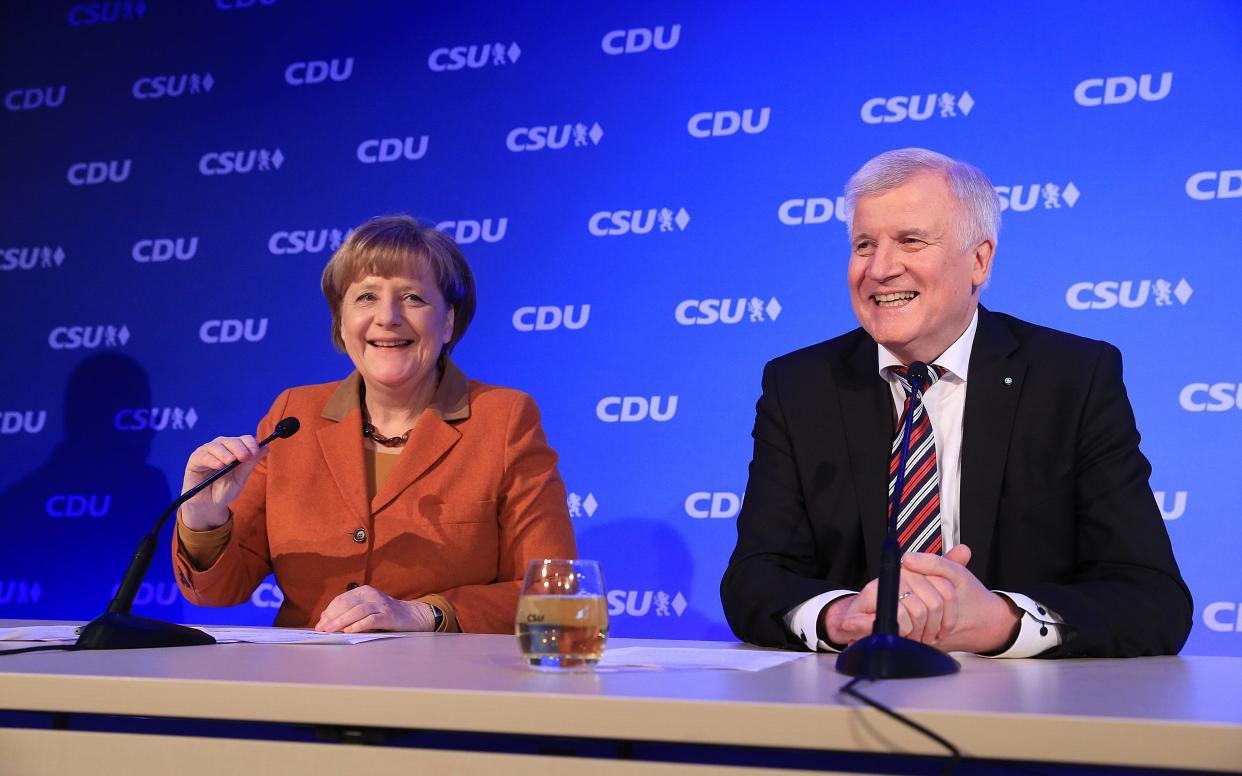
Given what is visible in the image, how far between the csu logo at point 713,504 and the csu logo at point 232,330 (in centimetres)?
177

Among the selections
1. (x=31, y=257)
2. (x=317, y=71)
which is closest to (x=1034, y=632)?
(x=317, y=71)

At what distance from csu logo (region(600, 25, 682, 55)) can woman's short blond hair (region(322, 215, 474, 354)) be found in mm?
1597

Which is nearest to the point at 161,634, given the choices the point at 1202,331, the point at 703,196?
the point at 703,196

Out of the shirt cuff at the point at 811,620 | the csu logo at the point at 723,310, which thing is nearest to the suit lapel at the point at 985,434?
the shirt cuff at the point at 811,620

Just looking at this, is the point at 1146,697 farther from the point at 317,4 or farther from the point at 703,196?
the point at 317,4

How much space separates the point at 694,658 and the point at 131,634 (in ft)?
2.54

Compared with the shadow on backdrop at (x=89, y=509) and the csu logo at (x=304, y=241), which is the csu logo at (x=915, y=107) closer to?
the csu logo at (x=304, y=241)

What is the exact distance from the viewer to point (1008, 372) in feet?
7.38

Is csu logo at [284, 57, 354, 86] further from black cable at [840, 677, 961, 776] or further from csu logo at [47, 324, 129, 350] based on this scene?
black cable at [840, 677, 961, 776]

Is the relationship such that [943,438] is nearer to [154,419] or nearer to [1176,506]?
[1176,506]

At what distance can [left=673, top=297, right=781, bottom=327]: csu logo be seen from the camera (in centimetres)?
397

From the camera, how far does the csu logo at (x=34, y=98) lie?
194 inches

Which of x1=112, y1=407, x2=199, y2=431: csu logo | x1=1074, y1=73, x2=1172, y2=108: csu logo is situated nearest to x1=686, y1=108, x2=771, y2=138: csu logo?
x1=1074, y1=73, x2=1172, y2=108: csu logo

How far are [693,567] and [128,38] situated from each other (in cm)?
309
